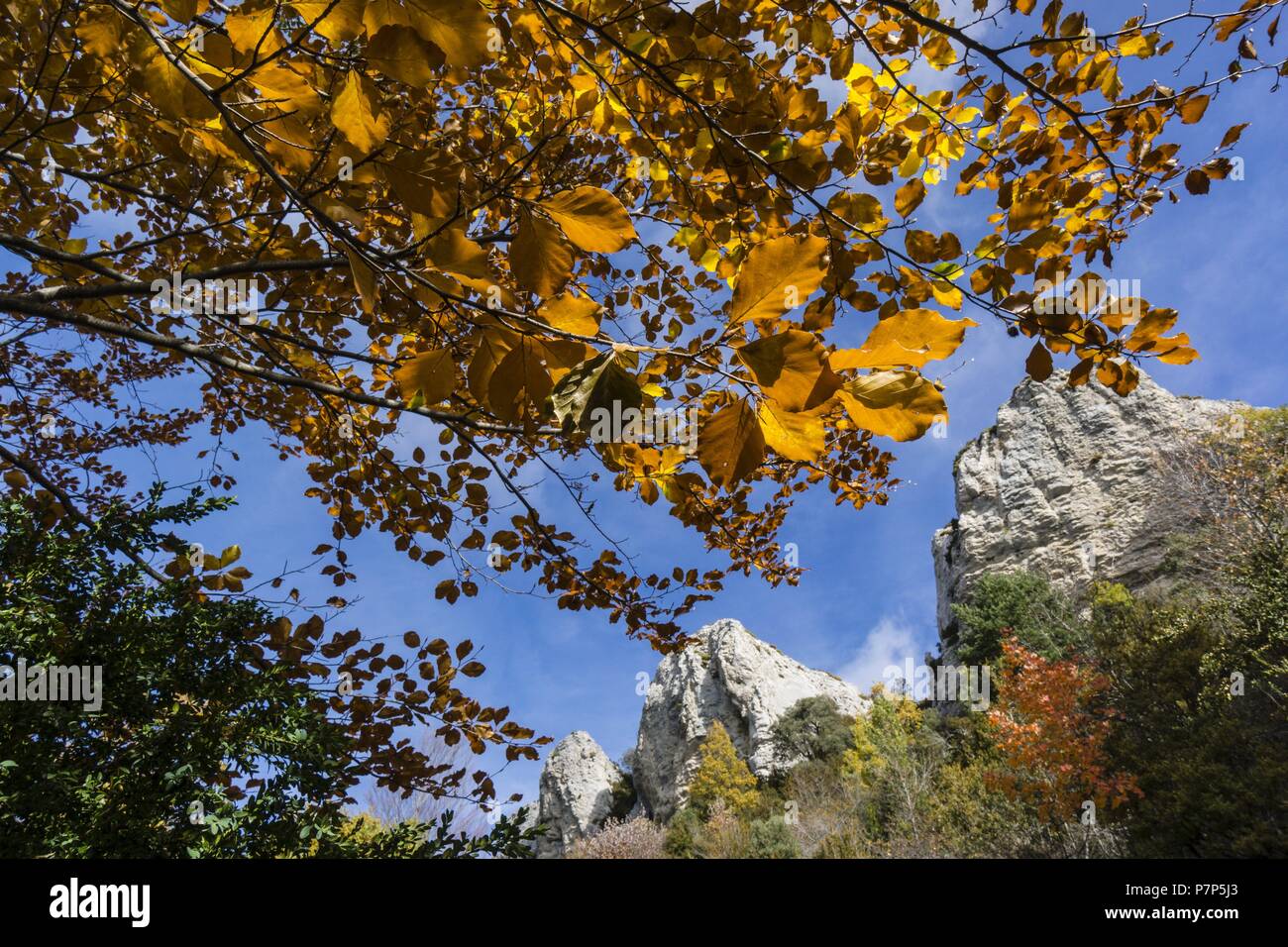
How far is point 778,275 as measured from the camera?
490 mm

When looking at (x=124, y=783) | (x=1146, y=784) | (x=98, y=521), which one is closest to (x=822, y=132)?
(x=124, y=783)

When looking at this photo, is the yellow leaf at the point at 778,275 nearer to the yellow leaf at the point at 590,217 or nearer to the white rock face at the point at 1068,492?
the yellow leaf at the point at 590,217

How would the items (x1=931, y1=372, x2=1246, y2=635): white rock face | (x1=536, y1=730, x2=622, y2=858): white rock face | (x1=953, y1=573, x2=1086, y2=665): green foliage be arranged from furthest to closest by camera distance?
(x1=536, y1=730, x2=622, y2=858): white rock face < (x1=931, y1=372, x2=1246, y2=635): white rock face < (x1=953, y1=573, x2=1086, y2=665): green foliage

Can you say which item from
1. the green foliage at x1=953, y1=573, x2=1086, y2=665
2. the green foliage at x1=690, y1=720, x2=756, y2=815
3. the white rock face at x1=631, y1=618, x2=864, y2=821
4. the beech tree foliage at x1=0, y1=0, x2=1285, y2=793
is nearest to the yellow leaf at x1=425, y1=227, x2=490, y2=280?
the beech tree foliage at x1=0, y1=0, x2=1285, y2=793

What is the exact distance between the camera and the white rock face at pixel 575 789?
30.5 meters

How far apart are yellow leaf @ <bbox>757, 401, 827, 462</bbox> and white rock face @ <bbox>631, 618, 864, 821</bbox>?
93.8 feet

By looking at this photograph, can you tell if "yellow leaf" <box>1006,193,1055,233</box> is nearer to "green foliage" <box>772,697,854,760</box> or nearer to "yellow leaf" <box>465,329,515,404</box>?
"yellow leaf" <box>465,329,515,404</box>

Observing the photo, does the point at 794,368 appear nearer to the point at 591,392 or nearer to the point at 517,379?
the point at 591,392

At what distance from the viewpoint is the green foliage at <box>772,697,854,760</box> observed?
24672mm

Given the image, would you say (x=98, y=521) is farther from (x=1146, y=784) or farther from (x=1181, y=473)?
(x=1181, y=473)

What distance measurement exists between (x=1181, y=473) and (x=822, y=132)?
2066 cm

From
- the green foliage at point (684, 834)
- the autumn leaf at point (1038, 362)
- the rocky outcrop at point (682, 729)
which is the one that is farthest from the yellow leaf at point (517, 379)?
the rocky outcrop at point (682, 729)

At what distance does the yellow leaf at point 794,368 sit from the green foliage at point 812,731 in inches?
1070

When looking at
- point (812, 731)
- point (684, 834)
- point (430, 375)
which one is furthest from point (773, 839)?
point (430, 375)
